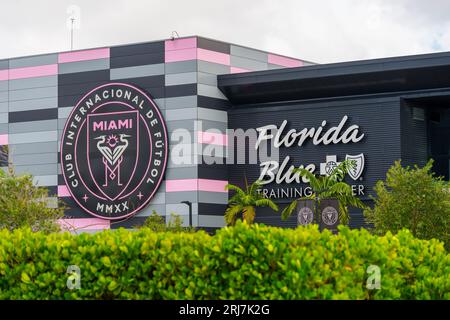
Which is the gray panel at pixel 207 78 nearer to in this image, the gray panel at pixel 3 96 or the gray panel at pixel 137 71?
the gray panel at pixel 137 71

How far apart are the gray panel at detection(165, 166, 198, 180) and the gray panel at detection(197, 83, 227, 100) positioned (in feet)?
13.3

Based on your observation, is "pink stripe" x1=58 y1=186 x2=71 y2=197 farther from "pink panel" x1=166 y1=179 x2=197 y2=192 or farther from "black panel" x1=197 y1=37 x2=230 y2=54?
"black panel" x1=197 y1=37 x2=230 y2=54

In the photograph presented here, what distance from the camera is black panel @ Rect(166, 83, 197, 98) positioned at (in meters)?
A: 51.3

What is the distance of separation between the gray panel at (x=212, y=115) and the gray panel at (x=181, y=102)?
50cm

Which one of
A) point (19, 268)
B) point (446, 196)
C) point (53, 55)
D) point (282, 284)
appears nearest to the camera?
point (282, 284)

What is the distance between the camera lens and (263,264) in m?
12.0

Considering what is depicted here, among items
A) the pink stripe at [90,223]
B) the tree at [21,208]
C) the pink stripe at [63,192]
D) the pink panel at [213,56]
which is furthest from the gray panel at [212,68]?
the tree at [21,208]

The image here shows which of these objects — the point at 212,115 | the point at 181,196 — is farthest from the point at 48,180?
the point at 212,115

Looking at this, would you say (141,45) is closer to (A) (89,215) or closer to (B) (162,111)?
(B) (162,111)

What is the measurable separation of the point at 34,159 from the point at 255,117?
13.2m

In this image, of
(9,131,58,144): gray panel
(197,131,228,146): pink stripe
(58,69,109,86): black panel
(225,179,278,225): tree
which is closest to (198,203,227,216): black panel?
(225,179,278,225): tree

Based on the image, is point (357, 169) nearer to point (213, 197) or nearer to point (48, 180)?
point (213, 197)

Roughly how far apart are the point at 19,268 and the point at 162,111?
39.2 m

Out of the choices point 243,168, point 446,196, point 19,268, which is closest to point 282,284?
point 19,268
